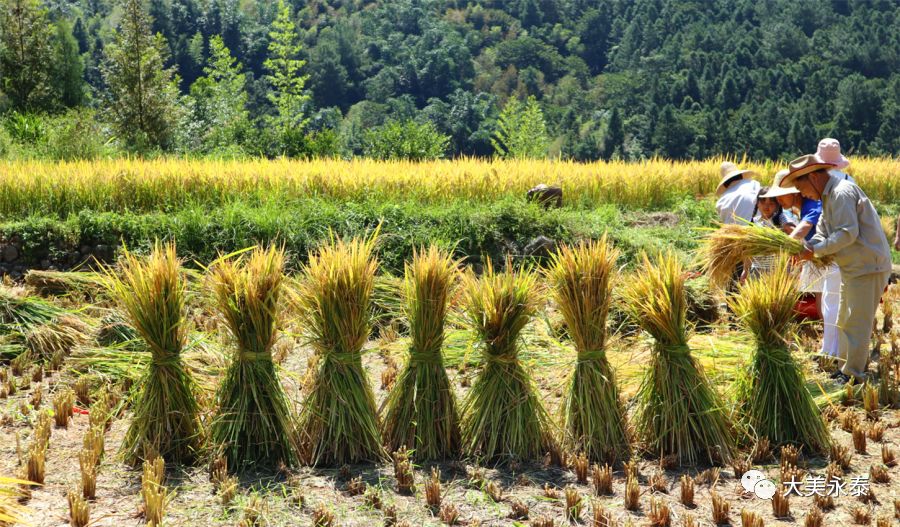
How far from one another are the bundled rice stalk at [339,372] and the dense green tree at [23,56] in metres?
28.9

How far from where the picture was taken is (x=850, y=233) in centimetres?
546

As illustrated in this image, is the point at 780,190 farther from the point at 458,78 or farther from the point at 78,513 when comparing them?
the point at 458,78

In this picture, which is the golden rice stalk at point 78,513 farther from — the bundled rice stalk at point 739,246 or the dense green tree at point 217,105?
the dense green tree at point 217,105

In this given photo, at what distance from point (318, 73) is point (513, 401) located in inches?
2357

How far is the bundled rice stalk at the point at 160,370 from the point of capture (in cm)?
466

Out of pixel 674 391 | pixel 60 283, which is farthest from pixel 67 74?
pixel 674 391

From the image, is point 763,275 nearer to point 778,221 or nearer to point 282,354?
point 778,221

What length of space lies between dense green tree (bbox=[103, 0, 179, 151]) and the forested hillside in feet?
0.16

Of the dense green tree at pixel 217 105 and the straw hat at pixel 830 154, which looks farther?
the dense green tree at pixel 217 105

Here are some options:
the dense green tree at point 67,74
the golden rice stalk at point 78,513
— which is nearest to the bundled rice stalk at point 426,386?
the golden rice stalk at point 78,513

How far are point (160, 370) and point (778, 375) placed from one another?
3.11 metres

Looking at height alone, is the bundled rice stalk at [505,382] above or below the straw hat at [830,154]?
below

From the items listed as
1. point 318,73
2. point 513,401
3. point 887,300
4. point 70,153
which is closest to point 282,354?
point 513,401

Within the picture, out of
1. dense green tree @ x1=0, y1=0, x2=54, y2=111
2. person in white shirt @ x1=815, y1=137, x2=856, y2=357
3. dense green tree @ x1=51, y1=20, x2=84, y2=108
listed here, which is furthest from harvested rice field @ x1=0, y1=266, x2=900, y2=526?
dense green tree @ x1=51, y1=20, x2=84, y2=108
